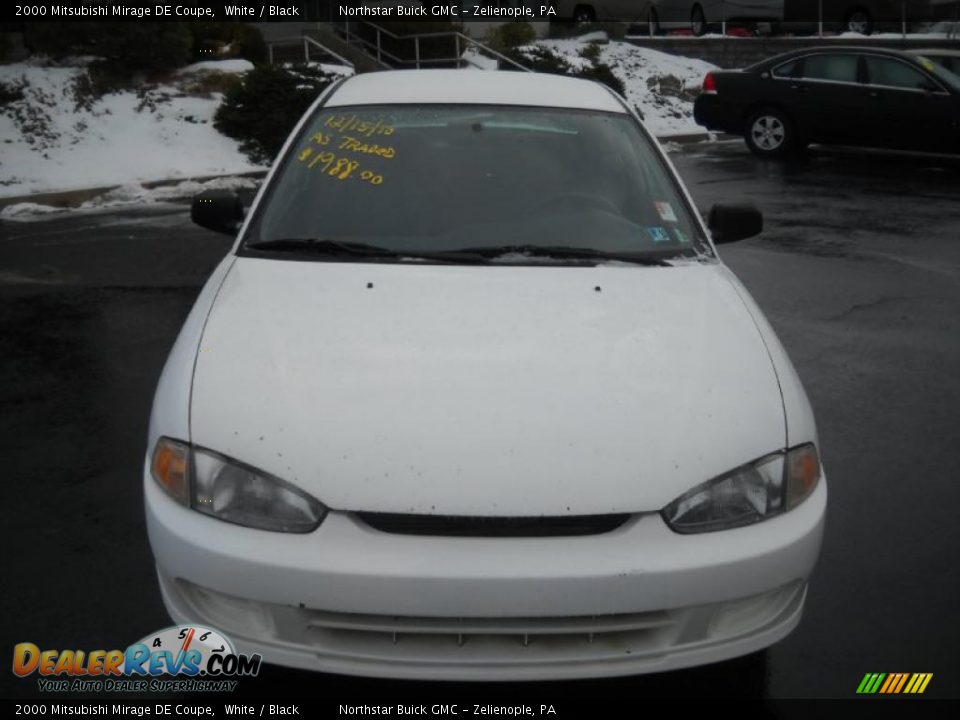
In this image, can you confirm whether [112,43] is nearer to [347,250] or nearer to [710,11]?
[347,250]

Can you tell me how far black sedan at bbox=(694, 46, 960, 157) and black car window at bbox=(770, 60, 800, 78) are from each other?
0.01 m

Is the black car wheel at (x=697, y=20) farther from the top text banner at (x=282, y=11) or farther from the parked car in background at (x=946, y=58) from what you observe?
the parked car in background at (x=946, y=58)

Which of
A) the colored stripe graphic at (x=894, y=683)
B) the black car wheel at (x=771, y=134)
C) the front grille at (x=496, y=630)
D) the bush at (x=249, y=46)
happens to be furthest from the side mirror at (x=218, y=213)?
the bush at (x=249, y=46)

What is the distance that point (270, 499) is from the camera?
7.70 feet

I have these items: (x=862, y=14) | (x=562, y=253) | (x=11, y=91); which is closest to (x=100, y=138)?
(x=11, y=91)

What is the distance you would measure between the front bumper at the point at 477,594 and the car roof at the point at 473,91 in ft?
7.29

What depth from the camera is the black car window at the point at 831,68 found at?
1330 cm

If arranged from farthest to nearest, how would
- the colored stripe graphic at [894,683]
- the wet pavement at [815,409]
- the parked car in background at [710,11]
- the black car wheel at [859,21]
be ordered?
the parked car in background at [710,11]
the black car wheel at [859,21]
the wet pavement at [815,409]
the colored stripe graphic at [894,683]

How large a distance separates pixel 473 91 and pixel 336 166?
2.39 feet

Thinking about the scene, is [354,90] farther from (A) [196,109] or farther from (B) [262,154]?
(A) [196,109]

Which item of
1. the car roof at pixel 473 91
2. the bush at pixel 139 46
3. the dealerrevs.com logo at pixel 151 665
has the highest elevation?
the bush at pixel 139 46

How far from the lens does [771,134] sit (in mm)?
13961

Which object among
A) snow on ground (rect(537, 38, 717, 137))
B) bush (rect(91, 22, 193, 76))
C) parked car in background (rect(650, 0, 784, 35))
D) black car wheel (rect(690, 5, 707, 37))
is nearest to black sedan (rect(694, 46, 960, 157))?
snow on ground (rect(537, 38, 717, 137))

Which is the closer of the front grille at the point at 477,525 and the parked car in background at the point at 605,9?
the front grille at the point at 477,525
